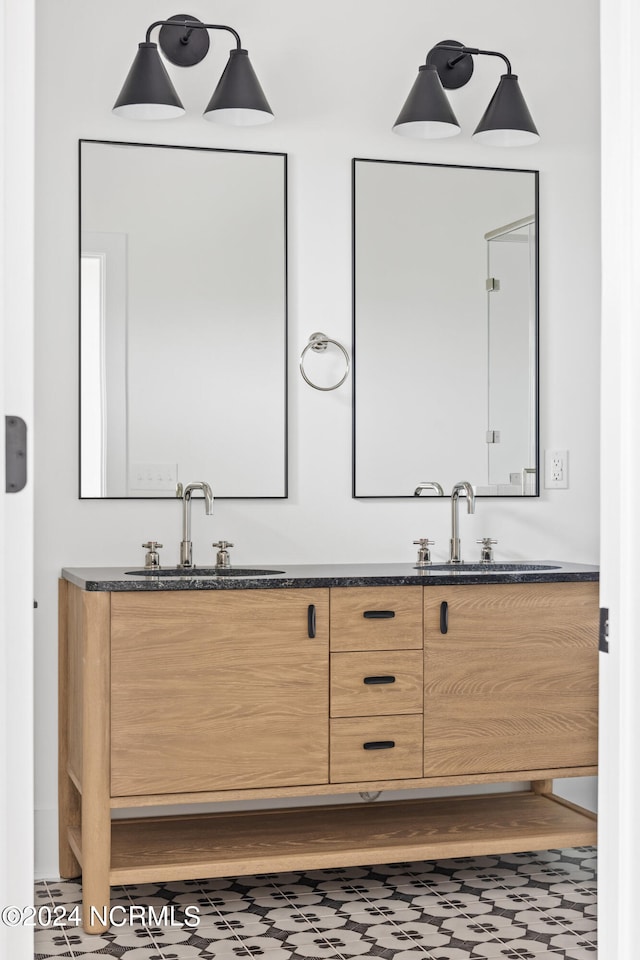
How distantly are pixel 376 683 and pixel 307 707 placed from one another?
184 millimetres

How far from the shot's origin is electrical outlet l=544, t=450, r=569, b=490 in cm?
341

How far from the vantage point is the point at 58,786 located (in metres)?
2.96

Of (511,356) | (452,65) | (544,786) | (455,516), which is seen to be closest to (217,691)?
(455,516)

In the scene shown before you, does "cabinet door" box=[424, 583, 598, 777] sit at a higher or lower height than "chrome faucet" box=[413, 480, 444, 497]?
lower

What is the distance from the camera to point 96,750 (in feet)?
8.11

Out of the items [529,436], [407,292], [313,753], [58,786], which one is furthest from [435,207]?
[58,786]

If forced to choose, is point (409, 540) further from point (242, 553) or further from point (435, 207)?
point (435, 207)

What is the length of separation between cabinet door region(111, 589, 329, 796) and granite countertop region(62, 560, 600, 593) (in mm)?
23

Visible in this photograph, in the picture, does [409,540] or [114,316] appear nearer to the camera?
[114,316]

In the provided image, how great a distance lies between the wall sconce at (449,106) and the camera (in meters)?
3.05

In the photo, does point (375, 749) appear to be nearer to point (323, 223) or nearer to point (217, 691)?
point (217, 691)
